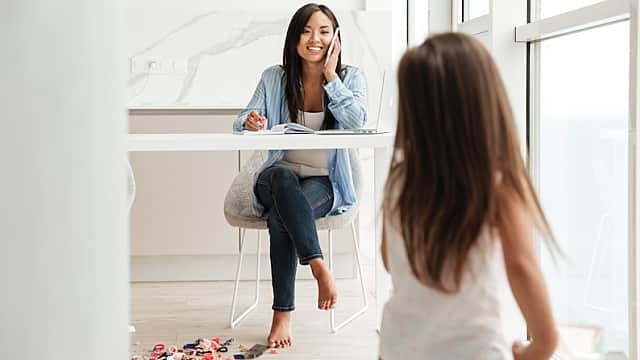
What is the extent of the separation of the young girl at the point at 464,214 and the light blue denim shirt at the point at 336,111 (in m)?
1.87

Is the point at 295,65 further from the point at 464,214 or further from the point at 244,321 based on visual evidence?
the point at 464,214

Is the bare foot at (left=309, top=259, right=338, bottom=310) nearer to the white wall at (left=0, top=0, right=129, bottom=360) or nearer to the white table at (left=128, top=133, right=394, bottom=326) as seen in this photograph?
the white table at (left=128, top=133, right=394, bottom=326)

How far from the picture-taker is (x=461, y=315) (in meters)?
1.26

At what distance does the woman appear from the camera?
3016mm

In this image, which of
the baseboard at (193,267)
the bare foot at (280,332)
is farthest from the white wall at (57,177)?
the baseboard at (193,267)

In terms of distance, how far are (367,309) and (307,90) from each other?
3.11ft

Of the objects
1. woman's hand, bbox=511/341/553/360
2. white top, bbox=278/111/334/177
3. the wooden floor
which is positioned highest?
white top, bbox=278/111/334/177

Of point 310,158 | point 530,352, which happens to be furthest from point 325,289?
point 530,352

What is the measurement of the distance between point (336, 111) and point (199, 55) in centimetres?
125

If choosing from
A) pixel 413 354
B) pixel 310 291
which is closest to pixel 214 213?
pixel 310 291

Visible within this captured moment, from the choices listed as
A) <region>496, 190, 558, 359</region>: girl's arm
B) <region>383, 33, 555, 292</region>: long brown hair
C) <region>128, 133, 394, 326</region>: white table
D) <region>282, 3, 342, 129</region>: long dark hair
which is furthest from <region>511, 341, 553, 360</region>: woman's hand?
<region>282, 3, 342, 129</region>: long dark hair

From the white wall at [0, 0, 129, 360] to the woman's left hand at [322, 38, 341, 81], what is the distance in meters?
2.39

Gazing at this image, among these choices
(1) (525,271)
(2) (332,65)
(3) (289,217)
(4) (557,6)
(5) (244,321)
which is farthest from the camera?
(5) (244,321)

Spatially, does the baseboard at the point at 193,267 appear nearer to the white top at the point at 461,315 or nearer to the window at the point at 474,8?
the window at the point at 474,8
